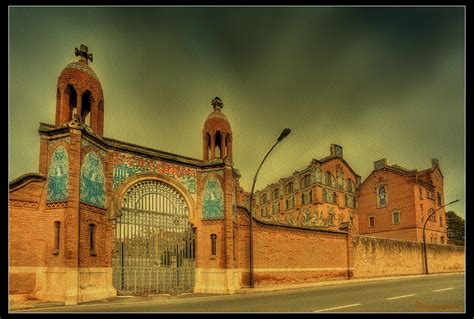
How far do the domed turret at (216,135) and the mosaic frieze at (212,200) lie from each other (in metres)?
1.67

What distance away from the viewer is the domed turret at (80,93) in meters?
17.1

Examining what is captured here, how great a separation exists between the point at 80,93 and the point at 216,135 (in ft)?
23.8

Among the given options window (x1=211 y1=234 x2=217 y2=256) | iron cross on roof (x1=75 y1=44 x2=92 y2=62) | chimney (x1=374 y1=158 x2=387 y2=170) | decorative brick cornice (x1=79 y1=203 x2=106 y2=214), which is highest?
chimney (x1=374 y1=158 x2=387 y2=170)

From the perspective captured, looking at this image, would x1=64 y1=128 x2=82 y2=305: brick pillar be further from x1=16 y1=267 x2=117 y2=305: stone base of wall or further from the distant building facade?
the distant building facade

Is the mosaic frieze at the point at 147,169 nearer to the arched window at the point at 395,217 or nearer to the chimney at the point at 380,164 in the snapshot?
the arched window at the point at 395,217

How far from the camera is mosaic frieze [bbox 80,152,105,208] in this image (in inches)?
630

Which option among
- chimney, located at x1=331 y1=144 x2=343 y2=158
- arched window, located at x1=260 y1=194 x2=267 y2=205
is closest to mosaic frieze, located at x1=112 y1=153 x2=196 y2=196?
chimney, located at x1=331 y1=144 x2=343 y2=158

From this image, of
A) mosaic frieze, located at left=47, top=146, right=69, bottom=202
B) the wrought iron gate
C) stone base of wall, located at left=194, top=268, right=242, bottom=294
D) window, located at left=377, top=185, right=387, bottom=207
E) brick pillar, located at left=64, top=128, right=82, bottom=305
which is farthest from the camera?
window, located at left=377, top=185, right=387, bottom=207

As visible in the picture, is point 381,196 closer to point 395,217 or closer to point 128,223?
point 395,217

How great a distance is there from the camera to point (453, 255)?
1873 inches

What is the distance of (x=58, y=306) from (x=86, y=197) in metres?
3.89

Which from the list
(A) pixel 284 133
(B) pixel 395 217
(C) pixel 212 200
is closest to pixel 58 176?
(C) pixel 212 200

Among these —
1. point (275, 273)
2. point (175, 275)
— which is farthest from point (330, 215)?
A: point (175, 275)

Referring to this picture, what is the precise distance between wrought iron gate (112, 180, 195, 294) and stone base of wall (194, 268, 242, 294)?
1.18ft
